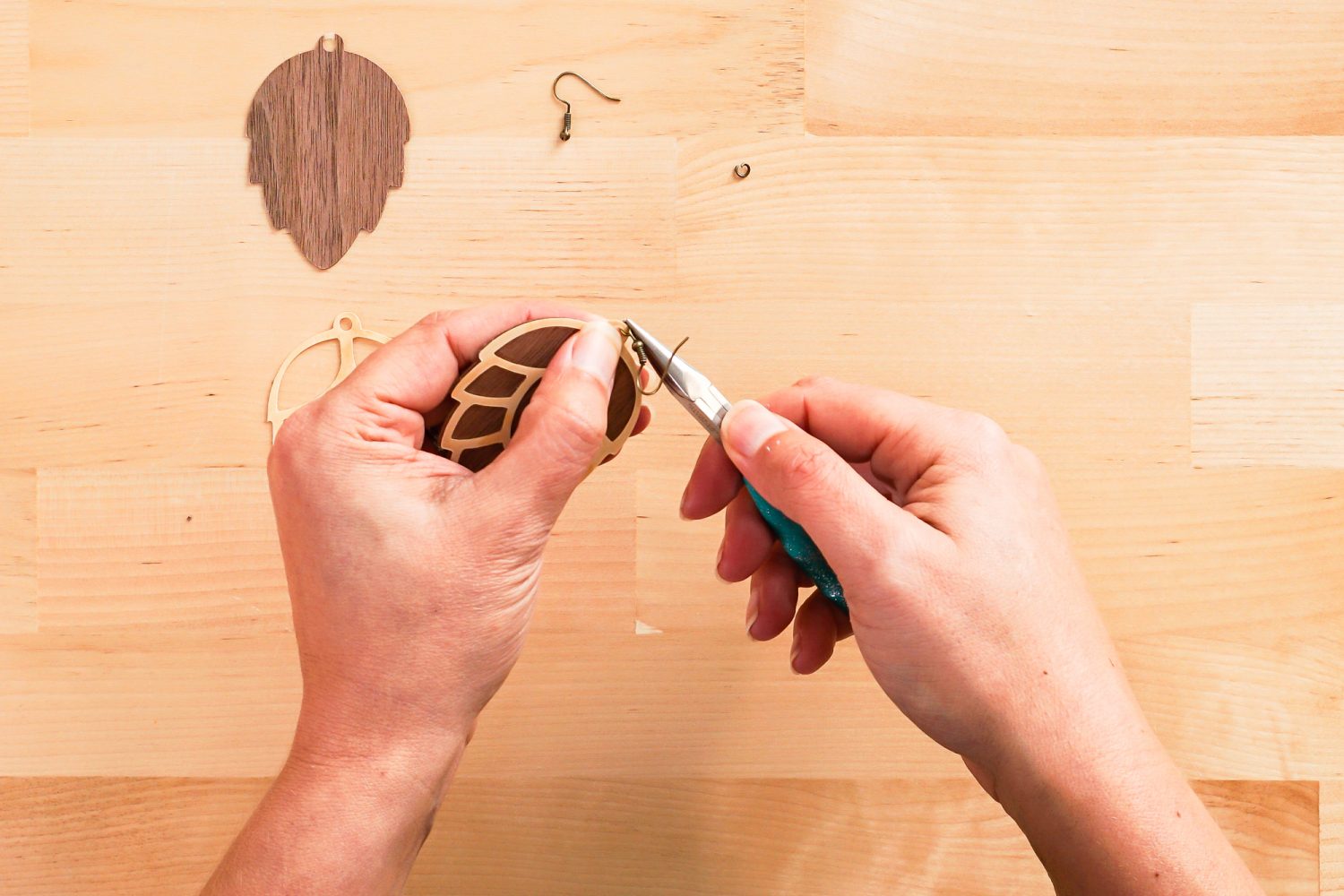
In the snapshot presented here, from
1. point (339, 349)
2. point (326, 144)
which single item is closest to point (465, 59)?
point (326, 144)

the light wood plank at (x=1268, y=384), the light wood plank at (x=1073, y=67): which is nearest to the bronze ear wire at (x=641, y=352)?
the light wood plank at (x=1073, y=67)

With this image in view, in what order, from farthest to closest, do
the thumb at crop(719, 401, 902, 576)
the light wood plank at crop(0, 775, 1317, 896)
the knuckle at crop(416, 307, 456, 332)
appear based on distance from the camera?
the light wood plank at crop(0, 775, 1317, 896), the knuckle at crop(416, 307, 456, 332), the thumb at crop(719, 401, 902, 576)

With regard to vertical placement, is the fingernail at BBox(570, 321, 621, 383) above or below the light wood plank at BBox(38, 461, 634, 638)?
above

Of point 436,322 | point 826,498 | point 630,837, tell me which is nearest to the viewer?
point 826,498

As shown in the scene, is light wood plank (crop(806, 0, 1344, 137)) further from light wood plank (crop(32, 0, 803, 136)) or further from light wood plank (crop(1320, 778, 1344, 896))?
light wood plank (crop(1320, 778, 1344, 896))

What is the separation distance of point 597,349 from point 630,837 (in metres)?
0.58

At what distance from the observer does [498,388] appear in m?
0.89

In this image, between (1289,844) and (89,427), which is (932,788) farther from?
(89,427)

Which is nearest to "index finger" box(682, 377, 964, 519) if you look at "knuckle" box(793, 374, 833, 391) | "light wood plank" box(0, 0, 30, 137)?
"knuckle" box(793, 374, 833, 391)

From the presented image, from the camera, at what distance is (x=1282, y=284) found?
3.64 ft

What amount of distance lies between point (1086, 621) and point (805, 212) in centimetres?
54

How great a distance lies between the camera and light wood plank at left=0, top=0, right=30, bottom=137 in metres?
1.10

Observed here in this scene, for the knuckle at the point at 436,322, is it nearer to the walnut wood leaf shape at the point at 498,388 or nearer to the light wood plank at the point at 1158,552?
the walnut wood leaf shape at the point at 498,388

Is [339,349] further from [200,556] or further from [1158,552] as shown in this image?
[1158,552]
